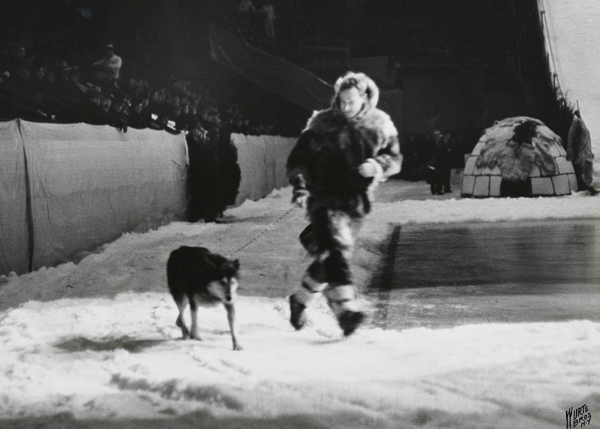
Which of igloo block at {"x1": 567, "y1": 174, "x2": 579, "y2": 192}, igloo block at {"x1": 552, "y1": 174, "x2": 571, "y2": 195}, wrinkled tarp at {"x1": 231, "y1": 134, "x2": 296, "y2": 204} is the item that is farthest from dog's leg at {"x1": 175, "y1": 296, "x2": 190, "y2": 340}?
igloo block at {"x1": 567, "y1": 174, "x2": 579, "y2": 192}

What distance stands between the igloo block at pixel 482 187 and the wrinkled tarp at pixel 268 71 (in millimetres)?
4902

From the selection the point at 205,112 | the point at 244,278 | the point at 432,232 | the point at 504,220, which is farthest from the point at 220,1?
the point at 504,220

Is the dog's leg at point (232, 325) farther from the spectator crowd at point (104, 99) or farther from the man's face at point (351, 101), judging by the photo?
the spectator crowd at point (104, 99)

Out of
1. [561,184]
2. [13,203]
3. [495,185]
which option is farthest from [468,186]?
[13,203]

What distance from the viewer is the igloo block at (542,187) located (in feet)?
51.9

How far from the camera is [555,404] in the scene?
3084 mm

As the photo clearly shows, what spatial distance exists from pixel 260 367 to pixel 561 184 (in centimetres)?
1307

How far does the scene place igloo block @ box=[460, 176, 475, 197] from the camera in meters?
16.9

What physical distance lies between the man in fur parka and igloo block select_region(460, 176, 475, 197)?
41.2ft

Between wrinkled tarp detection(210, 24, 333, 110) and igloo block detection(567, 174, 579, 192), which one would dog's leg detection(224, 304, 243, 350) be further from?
igloo block detection(567, 174, 579, 192)

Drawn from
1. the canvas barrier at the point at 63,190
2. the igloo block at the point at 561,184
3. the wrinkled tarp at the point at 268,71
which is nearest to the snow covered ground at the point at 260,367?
the canvas barrier at the point at 63,190

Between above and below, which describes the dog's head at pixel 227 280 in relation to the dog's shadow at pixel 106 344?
above

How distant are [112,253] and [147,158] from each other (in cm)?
137

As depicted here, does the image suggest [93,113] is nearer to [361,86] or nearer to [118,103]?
[118,103]
